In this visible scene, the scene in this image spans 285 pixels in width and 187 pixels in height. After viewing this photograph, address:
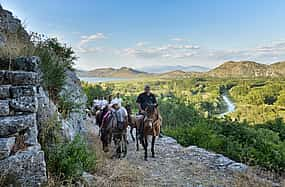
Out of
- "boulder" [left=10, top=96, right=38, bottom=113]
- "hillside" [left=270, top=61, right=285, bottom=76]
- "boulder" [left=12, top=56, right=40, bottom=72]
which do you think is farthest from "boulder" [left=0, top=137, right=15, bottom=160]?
"hillside" [left=270, top=61, right=285, bottom=76]

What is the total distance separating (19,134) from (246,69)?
154 meters

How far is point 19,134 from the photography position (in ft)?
11.0

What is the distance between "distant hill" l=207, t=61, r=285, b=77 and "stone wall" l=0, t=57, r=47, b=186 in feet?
457

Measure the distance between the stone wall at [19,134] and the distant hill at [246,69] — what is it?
139 metres

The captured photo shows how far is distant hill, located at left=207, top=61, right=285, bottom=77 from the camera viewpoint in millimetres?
139750

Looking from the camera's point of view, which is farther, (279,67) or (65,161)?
(279,67)

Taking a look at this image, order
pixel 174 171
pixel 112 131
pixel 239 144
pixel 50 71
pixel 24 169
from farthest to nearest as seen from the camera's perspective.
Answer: pixel 239 144 < pixel 112 131 < pixel 174 171 < pixel 50 71 < pixel 24 169

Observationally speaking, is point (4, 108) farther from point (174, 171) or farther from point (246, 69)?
point (246, 69)

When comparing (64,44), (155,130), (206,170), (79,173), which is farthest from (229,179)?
(64,44)

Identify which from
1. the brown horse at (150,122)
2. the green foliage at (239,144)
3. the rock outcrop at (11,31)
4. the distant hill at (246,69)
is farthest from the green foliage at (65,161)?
the distant hill at (246,69)

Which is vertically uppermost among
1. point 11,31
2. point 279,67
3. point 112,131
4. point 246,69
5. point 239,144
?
point 279,67

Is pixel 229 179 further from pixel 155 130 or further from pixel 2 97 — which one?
pixel 2 97

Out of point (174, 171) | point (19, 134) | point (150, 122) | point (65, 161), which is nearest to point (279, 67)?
point (150, 122)

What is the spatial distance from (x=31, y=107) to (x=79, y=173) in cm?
128
